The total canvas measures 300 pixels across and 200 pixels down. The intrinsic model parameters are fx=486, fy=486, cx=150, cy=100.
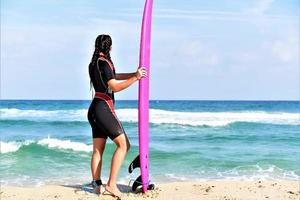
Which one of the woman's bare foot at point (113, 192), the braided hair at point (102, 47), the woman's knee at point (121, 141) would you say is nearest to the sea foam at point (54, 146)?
the woman's bare foot at point (113, 192)

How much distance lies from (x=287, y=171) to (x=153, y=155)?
2571 millimetres

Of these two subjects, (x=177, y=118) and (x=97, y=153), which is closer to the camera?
(x=97, y=153)

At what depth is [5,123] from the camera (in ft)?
59.3

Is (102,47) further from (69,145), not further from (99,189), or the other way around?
(69,145)

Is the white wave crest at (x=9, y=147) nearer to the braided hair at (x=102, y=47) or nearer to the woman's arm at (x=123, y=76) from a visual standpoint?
the woman's arm at (x=123, y=76)

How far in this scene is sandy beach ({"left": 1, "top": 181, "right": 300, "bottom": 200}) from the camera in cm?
483

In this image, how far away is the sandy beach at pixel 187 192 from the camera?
15.8 feet

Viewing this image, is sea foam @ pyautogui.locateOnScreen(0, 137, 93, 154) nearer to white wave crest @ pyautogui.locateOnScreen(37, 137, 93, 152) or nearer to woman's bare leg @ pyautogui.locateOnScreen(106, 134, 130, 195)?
white wave crest @ pyautogui.locateOnScreen(37, 137, 93, 152)

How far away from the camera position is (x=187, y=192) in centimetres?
509

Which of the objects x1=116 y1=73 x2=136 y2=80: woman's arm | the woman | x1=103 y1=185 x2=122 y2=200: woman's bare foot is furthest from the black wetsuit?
x1=103 y1=185 x2=122 y2=200: woman's bare foot

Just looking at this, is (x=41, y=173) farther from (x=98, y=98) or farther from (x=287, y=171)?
(x=287, y=171)

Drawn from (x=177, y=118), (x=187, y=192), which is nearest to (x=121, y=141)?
(x=187, y=192)

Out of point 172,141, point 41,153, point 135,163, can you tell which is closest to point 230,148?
point 172,141

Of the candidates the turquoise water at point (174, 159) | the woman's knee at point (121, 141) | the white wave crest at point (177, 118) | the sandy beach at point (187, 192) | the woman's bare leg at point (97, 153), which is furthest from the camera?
the white wave crest at point (177, 118)
